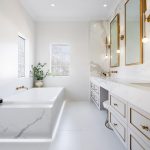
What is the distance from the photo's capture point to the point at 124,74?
388 cm

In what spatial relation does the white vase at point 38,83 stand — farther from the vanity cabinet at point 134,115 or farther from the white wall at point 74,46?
the vanity cabinet at point 134,115

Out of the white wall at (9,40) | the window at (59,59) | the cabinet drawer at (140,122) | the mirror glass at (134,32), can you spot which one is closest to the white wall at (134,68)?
the mirror glass at (134,32)

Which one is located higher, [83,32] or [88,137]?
[83,32]

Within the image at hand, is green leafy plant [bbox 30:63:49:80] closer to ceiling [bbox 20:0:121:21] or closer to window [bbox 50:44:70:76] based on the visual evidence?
window [bbox 50:44:70:76]

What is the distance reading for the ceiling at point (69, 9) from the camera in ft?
14.6

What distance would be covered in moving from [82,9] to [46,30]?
61.0 inches

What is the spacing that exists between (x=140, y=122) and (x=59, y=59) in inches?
191

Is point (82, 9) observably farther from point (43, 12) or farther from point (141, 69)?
point (141, 69)

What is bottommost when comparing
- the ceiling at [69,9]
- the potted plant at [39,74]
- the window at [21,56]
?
the potted plant at [39,74]

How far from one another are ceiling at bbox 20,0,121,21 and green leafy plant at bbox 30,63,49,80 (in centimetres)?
152

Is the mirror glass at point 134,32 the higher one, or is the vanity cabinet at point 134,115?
the mirror glass at point 134,32

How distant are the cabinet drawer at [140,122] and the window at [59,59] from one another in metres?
4.50

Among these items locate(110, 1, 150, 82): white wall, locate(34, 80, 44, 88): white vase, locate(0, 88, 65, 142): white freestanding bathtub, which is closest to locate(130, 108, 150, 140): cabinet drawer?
locate(110, 1, 150, 82): white wall

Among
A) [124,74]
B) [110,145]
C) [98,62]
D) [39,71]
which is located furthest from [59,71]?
[110,145]
